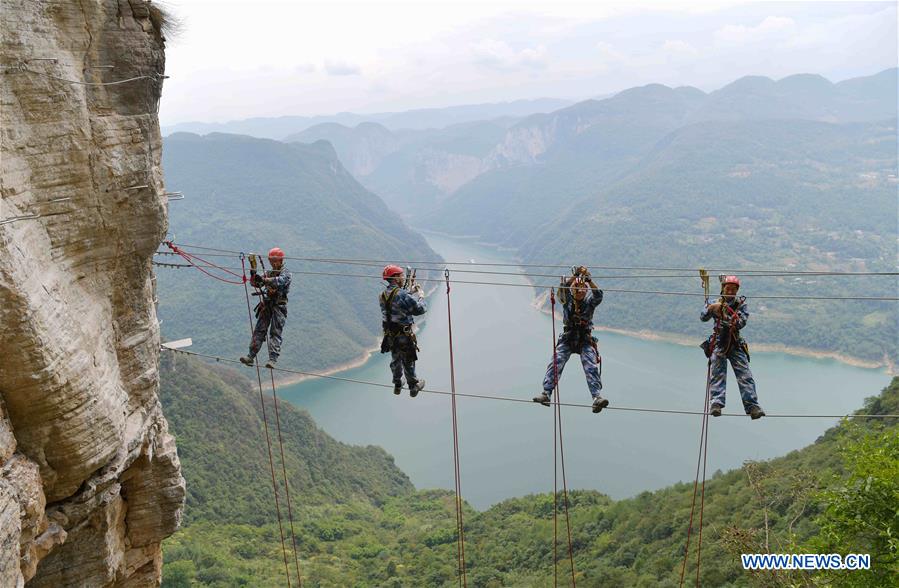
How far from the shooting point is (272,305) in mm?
8219

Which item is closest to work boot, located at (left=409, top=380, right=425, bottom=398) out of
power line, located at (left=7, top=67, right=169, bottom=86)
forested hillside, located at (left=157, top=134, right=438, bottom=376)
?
power line, located at (left=7, top=67, right=169, bottom=86)

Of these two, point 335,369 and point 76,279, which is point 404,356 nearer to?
point 76,279

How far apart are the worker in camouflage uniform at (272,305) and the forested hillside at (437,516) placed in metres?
6.31

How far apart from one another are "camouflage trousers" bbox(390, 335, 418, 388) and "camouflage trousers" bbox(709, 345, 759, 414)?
10.3 feet

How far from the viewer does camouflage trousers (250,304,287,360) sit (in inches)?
323

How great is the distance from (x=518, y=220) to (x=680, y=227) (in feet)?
181

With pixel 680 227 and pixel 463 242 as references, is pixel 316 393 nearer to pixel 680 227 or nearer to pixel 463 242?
pixel 680 227

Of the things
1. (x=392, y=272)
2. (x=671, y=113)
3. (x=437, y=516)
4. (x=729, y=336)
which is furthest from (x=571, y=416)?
(x=671, y=113)

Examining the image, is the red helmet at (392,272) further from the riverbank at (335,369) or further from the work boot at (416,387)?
the riverbank at (335,369)

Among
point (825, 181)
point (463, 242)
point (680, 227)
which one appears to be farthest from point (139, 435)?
point (463, 242)

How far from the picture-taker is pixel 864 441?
759cm

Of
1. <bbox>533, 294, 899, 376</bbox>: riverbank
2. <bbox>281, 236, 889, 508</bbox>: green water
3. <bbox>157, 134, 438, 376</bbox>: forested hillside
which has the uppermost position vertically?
<bbox>157, 134, 438, 376</bbox>: forested hillside

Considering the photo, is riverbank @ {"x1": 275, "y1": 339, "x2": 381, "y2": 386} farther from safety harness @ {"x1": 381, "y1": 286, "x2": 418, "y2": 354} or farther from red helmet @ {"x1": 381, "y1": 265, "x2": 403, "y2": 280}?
red helmet @ {"x1": 381, "y1": 265, "x2": 403, "y2": 280}

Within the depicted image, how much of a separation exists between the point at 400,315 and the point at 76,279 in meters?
3.08
